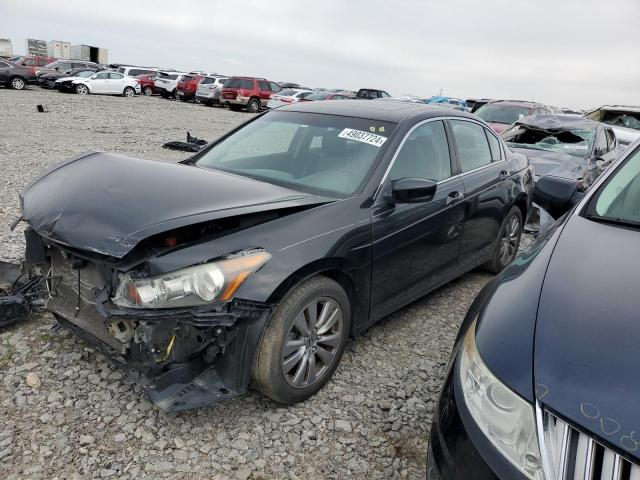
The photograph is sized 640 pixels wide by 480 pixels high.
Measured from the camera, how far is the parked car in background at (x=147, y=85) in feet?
101

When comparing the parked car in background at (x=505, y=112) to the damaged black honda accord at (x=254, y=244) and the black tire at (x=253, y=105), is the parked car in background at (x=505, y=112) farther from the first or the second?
the black tire at (x=253, y=105)

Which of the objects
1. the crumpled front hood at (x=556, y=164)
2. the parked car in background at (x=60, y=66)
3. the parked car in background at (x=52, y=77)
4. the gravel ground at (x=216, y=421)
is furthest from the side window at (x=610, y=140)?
the parked car in background at (x=60, y=66)

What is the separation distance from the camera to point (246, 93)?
25203 millimetres

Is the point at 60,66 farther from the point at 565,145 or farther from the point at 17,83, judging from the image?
the point at 565,145

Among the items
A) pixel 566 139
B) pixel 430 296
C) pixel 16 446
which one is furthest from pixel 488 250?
pixel 566 139

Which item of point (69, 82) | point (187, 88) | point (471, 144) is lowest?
point (69, 82)

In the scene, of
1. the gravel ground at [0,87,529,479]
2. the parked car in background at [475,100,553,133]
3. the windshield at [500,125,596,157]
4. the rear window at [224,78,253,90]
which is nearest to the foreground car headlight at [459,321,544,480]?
the gravel ground at [0,87,529,479]

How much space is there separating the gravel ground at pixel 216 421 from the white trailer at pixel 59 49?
184ft

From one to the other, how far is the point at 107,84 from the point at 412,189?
90.9 feet

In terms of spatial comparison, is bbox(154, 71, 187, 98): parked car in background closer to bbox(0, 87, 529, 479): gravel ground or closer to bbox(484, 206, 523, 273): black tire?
bbox(484, 206, 523, 273): black tire

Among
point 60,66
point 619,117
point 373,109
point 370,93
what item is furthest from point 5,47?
point 373,109

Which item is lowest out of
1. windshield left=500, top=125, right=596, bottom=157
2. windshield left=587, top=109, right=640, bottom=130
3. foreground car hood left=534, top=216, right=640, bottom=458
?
foreground car hood left=534, top=216, right=640, bottom=458

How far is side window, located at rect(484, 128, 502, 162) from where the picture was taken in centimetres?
Answer: 445

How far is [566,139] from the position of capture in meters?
8.00
